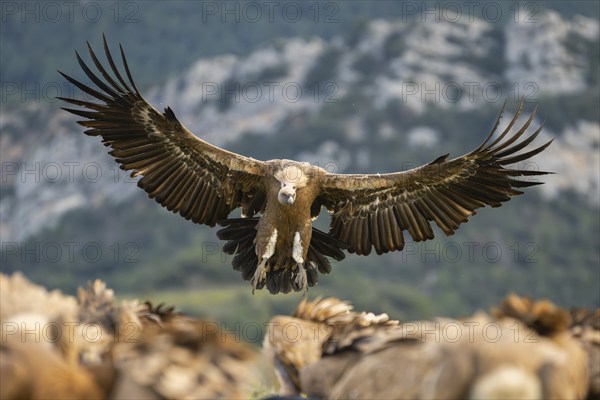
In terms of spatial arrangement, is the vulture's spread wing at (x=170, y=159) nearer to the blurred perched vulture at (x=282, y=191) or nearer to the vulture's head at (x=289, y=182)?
the blurred perched vulture at (x=282, y=191)

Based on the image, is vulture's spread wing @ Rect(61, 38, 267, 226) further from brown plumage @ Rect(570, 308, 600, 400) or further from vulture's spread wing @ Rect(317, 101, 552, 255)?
brown plumage @ Rect(570, 308, 600, 400)

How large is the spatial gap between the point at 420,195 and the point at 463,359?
8283 mm

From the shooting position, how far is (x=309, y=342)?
5926 mm

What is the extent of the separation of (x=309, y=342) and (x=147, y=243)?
5092 inches

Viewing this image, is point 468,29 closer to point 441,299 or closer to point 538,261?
point 538,261

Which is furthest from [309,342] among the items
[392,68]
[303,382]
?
[392,68]

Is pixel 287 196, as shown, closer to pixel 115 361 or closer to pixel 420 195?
pixel 420 195

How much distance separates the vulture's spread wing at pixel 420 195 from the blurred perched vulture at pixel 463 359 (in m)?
6.53

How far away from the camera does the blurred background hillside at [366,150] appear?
122 metres

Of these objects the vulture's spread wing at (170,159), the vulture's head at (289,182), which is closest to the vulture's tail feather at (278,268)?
the vulture's spread wing at (170,159)

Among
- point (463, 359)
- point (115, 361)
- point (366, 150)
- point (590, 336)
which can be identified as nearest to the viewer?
point (463, 359)

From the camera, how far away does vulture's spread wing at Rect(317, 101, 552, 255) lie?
11.3 metres

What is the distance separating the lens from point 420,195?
11.9 metres

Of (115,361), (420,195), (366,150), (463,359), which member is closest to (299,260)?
(420,195)
